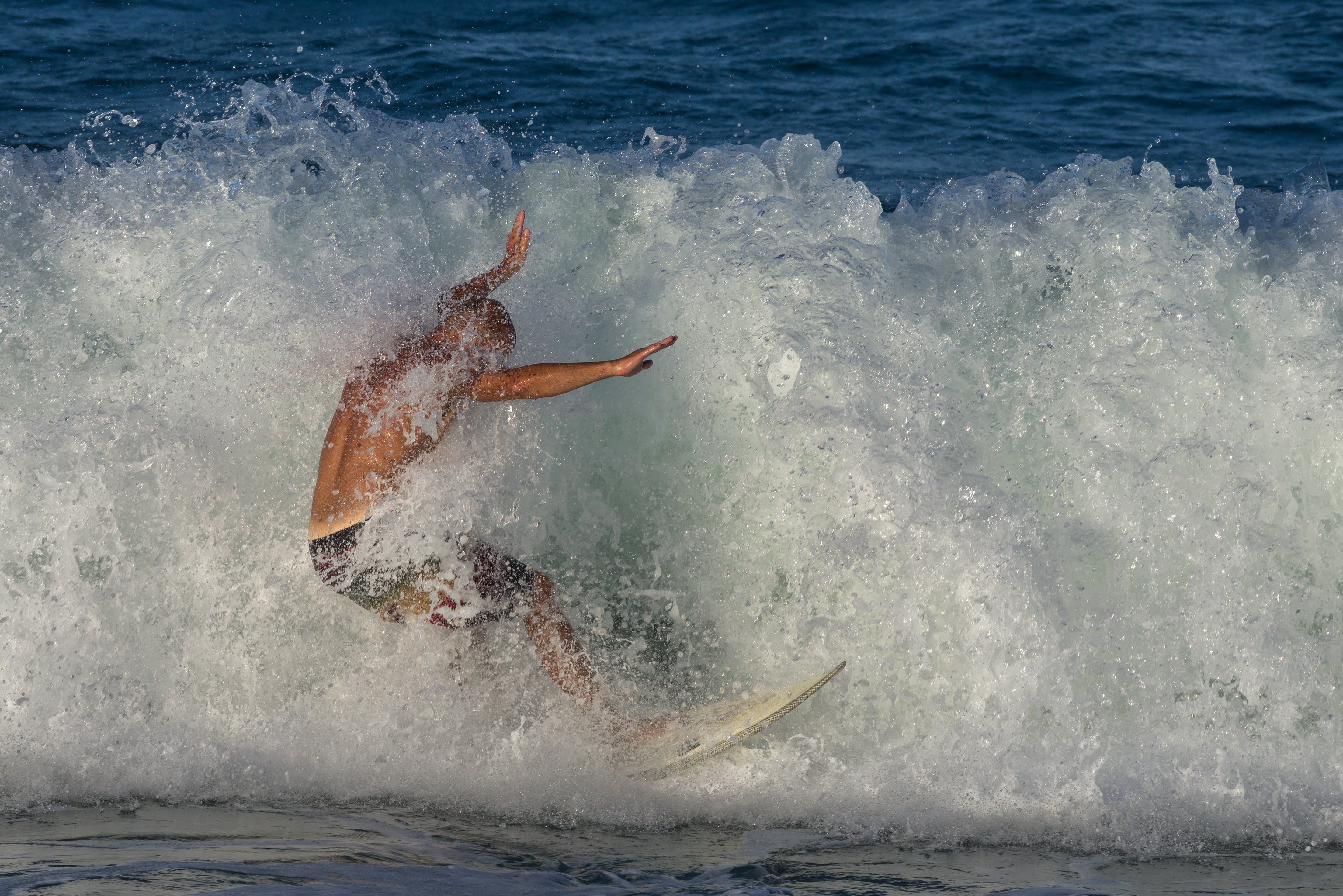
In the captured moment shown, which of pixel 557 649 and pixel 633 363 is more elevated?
pixel 633 363

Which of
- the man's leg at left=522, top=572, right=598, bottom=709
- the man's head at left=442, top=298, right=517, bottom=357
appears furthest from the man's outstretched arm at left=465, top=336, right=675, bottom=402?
the man's leg at left=522, top=572, right=598, bottom=709

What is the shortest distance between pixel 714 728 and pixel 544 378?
1307mm

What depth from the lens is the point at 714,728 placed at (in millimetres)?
3770

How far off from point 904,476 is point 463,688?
1864mm

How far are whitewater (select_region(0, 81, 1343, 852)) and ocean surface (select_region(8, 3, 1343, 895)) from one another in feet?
0.06

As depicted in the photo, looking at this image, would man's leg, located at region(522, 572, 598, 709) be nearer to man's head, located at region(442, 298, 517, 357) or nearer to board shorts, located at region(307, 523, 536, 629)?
board shorts, located at region(307, 523, 536, 629)

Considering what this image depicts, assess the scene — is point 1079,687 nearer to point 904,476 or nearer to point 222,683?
point 904,476

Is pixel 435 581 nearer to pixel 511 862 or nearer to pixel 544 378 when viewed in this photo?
pixel 544 378

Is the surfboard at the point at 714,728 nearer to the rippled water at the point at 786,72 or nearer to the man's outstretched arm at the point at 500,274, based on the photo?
the man's outstretched arm at the point at 500,274

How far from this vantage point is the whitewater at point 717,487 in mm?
3754

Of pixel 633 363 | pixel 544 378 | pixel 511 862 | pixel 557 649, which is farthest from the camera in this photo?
pixel 557 649

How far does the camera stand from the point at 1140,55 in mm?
10219

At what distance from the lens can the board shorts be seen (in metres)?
3.78

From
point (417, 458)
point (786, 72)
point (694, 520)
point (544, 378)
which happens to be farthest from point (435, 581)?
point (786, 72)
